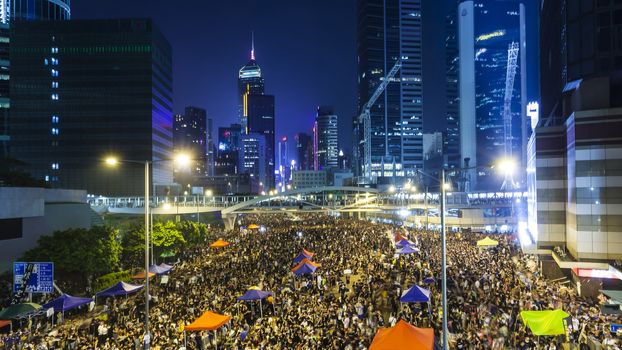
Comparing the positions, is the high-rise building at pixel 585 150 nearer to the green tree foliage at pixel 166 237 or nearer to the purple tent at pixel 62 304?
the purple tent at pixel 62 304

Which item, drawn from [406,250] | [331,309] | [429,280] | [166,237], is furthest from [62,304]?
[406,250]

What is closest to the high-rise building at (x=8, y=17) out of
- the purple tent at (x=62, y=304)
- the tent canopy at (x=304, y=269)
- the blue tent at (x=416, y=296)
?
the purple tent at (x=62, y=304)

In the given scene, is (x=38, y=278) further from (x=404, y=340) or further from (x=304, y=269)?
(x=404, y=340)

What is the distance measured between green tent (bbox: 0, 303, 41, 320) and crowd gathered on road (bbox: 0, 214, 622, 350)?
84 centimetres

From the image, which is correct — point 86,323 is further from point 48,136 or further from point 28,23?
point 28,23

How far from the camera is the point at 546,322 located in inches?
660

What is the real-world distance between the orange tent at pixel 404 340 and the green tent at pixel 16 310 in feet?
53.2

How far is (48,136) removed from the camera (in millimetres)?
102688

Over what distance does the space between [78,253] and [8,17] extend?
11975 centimetres

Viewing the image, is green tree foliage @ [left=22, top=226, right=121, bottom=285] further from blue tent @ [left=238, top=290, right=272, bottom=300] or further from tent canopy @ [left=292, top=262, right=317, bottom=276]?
blue tent @ [left=238, top=290, right=272, bottom=300]

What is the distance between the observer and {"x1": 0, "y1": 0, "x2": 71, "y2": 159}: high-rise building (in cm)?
10400

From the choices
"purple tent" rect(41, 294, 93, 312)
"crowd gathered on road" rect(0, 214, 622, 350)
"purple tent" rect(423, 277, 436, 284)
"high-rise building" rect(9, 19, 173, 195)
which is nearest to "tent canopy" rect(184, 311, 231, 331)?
"crowd gathered on road" rect(0, 214, 622, 350)

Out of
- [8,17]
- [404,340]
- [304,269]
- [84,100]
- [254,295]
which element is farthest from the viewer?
[8,17]

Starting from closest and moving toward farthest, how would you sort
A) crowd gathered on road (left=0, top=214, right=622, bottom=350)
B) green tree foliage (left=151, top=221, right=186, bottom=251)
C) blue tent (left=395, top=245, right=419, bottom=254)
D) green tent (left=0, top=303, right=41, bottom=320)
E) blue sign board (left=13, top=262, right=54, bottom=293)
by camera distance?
1. crowd gathered on road (left=0, top=214, right=622, bottom=350)
2. green tent (left=0, top=303, right=41, bottom=320)
3. blue sign board (left=13, top=262, right=54, bottom=293)
4. blue tent (left=395, top=245, right=419, bottom=254)
5. green tree foliage (left=151, top=221, right=186, bottom=251)
